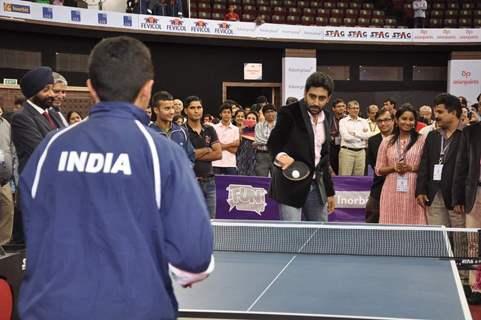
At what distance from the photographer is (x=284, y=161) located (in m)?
4.57

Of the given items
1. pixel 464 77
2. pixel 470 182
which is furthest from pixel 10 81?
pixel 464 77

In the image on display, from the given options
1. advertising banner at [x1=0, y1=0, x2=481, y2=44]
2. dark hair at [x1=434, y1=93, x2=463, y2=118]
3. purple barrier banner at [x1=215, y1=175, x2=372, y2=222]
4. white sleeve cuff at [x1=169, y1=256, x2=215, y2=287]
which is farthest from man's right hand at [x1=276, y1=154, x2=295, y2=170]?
advertising banner at [x1=0, y1=0, x2=481, y2=44]

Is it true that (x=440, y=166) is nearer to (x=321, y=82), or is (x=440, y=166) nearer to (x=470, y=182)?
(x=470, y=182)

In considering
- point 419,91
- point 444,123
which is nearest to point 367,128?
point 444,123

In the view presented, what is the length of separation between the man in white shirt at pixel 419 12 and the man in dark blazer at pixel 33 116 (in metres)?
17.2

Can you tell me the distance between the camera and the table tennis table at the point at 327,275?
2734mm

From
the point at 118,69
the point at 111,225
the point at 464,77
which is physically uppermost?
the point at 464,77

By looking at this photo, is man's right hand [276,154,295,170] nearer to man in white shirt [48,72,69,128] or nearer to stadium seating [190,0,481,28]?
man in white shirt [48,72,69,128]

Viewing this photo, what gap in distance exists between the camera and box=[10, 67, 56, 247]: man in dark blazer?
12.9 ft

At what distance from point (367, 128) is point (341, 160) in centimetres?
65

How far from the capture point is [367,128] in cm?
997

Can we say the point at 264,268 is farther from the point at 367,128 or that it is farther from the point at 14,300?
the point at 367,128

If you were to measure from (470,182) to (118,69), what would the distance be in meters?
4.12

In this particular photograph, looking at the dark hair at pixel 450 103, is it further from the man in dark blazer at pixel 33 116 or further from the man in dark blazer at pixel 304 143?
the man in dark blazer at pixel 33 116
